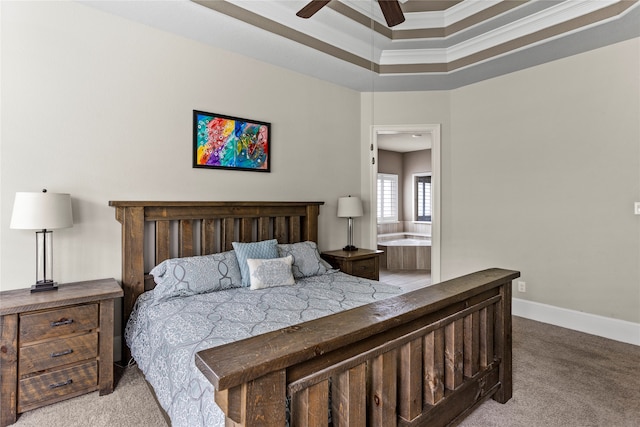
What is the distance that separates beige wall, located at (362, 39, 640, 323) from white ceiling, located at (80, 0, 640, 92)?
29 cm

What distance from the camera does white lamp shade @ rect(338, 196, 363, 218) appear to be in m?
3.81

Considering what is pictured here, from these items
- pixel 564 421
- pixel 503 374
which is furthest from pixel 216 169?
pixel 564 421

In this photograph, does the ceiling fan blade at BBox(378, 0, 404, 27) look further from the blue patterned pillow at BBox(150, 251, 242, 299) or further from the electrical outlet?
the electrical outlet

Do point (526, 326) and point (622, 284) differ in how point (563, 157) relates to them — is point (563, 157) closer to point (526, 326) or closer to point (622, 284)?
point (622, 284)

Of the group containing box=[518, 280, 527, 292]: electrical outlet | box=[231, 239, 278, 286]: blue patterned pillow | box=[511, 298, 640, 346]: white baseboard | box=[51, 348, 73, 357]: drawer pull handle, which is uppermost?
box=[231, 239, 278, 286]: blue patterned pillow

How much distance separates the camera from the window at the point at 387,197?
25.8 ft

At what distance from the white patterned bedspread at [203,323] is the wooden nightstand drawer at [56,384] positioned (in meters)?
0.27

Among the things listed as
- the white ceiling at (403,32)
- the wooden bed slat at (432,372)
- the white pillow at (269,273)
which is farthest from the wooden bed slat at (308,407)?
the white ceiling at (403,32)

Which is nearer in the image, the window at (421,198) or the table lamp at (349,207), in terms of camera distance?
the table lamp at (349,207)

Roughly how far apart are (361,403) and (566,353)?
2.46m

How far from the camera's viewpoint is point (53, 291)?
2166 millimetres

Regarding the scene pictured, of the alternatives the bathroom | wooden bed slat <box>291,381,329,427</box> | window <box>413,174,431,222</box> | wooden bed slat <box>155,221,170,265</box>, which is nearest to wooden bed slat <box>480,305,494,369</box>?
wooden bed slat <box>291,381,329,427</box>

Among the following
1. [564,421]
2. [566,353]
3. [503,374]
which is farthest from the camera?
[566,353]

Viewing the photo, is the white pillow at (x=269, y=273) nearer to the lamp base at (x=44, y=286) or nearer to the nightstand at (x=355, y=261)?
the nightstand at (x=355, y=261)
